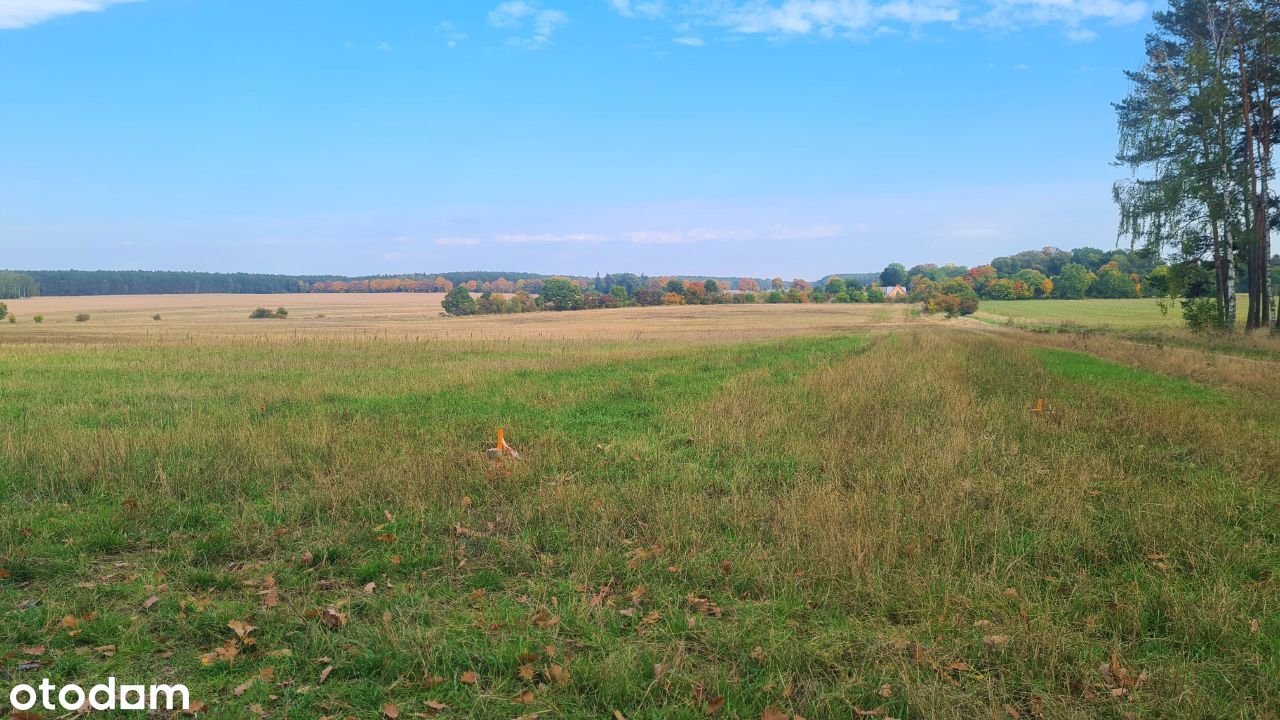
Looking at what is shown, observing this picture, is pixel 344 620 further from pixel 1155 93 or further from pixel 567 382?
pixel 1155 93

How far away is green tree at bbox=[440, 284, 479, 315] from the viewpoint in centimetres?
9538

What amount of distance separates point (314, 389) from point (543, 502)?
35.3 ft

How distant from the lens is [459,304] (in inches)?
3841

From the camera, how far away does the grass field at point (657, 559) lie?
435cm

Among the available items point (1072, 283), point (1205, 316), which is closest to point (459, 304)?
point (1205, 316)

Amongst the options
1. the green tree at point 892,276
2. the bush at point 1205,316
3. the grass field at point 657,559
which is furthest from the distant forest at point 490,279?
the grass field at point 657,559

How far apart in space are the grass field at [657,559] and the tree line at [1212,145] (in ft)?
87.1

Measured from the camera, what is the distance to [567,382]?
1800 centimetres

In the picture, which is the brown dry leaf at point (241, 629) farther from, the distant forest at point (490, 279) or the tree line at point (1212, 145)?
the distant forest at point (490, 279)

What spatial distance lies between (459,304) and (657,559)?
95272mm

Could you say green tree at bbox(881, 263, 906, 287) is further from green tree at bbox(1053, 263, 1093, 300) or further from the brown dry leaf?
the brown dry leaf

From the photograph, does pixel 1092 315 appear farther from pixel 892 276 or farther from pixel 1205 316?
pixel 892 276

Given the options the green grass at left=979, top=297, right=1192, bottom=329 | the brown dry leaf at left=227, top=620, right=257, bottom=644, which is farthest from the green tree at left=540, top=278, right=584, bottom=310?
the brown dry leaf at left=227, top=620, right=257, bottom=644

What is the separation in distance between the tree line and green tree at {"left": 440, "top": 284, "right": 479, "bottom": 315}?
77.2 m
